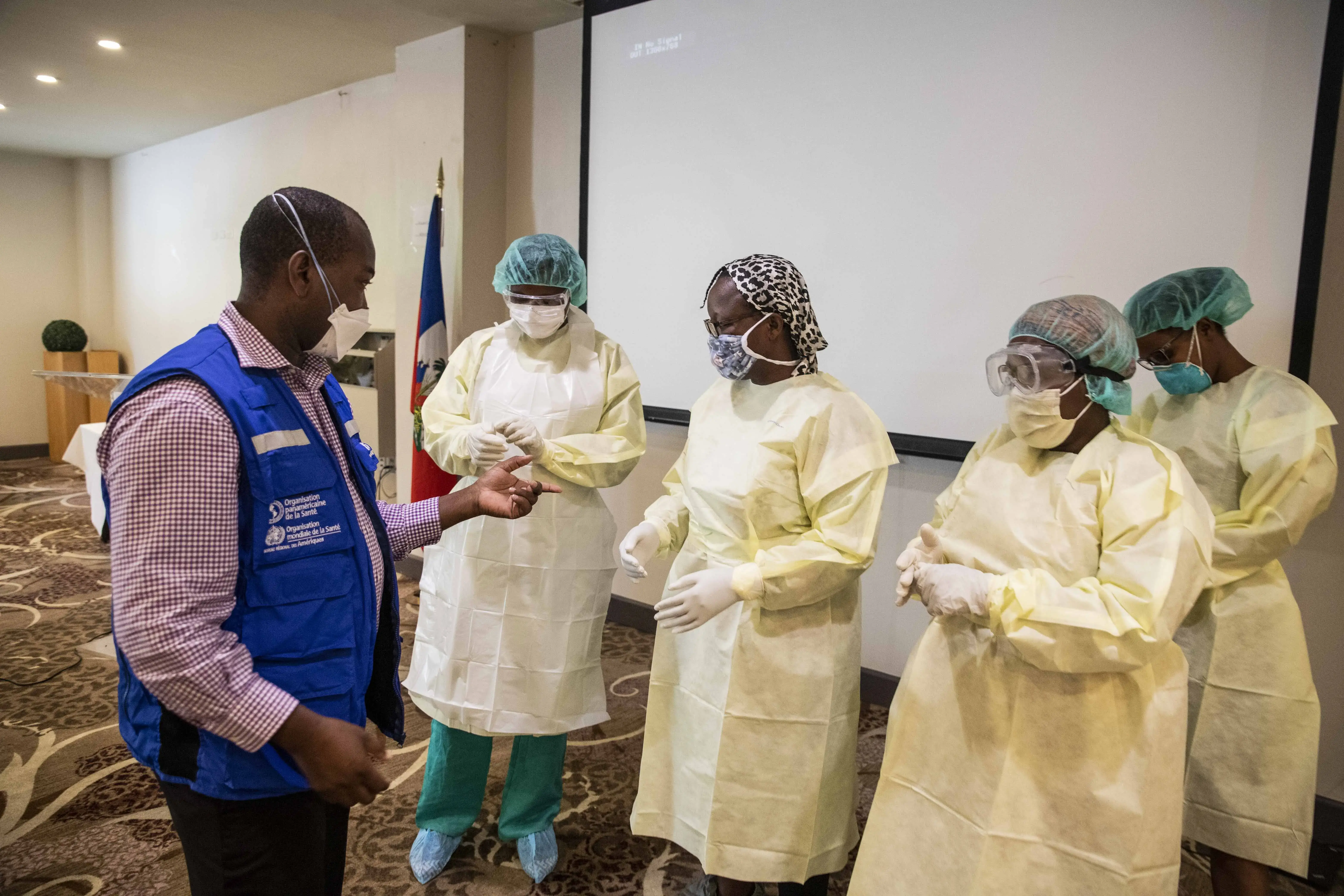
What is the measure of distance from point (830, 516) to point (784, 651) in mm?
310

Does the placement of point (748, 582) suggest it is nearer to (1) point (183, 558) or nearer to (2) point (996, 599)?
(2) point (996, 599)

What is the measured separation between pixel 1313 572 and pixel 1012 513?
145 centimetres

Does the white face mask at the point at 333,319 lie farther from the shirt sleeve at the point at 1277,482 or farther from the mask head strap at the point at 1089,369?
the shirt sleeve at the point at 1277,482

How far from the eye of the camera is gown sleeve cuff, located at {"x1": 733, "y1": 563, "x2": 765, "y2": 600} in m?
1.64

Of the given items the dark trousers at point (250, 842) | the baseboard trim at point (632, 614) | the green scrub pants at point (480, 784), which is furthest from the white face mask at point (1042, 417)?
the baseboard trim at point (632, 614)

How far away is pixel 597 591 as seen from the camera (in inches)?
89.4

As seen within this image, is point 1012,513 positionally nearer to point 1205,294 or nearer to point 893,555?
point 1205,294

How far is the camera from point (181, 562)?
99 centimetres

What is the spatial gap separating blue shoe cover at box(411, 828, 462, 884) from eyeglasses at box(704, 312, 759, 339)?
1.50 meters

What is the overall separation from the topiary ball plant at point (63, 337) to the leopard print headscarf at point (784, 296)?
8.31m

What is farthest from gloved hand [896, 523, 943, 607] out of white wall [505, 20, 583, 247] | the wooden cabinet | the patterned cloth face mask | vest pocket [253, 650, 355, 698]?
the wooden cabinet

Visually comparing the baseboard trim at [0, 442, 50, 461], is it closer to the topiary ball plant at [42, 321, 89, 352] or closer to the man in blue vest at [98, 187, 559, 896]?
the topiary ball plant at [42, 321, 89, 352]

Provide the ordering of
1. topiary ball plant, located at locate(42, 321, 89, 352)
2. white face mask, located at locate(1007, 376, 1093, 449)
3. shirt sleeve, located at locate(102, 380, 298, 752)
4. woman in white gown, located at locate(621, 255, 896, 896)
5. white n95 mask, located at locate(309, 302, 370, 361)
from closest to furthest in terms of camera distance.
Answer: shirt sleeve, located at locate(102, 380, 298, 752), white n95 mask, located at locate(309, 302, 370, 361), white face mask, located at locate(1007, 376, 1093, 449), woman in white gown, located at locate(621, 255, 896, 896), topiary ball plant, located at locate(42, 321, 89, 352)

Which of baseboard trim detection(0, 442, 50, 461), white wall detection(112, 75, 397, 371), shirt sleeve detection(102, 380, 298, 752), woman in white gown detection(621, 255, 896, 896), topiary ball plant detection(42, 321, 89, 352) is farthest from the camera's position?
baseboard trim detection(0, 442, 50, 461)
